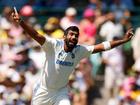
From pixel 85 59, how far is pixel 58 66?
4.27 metres

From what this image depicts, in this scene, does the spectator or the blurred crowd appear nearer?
the blurred crowd

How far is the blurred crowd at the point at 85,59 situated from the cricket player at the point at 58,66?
2.59 metres

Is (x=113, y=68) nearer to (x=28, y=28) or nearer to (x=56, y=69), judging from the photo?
(x=56, y=69)

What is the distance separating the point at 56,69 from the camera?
11039mm

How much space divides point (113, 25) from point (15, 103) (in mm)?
3590

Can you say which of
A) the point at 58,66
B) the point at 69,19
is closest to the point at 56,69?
the point at 58,66

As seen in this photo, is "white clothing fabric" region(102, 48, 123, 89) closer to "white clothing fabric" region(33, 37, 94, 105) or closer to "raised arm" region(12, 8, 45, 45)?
"white clothing fabric" region(33, 37, 94, 105)

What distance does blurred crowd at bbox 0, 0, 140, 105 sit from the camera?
47.6 feet

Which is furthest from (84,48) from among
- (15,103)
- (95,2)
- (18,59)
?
(95,2)

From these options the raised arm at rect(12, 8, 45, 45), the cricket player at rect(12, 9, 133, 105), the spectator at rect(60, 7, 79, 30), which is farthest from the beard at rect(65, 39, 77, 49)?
the spectator at rect(60, 7, 79, 30)

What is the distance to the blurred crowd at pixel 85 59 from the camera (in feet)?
47.6

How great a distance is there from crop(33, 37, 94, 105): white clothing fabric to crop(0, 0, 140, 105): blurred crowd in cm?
257

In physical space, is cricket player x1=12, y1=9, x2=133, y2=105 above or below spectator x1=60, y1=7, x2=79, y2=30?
below

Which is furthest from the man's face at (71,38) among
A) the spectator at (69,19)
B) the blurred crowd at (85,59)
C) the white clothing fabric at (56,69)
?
the spectator at (69,19)
